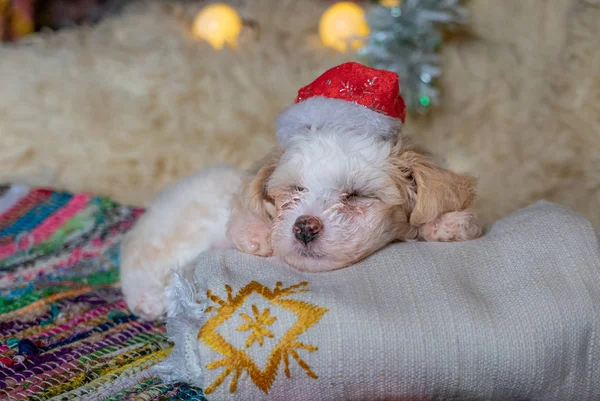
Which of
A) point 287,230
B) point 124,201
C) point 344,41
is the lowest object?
point 124,201

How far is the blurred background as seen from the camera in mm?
3035

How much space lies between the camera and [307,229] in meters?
1.62

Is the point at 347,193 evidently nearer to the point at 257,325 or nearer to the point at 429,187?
the point at 429,187

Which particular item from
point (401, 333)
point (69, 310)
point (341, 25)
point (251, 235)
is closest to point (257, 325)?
point (401, 333)

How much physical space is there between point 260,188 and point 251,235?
161mm

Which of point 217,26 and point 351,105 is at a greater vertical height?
point 217,26

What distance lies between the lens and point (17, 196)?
302 centimetres

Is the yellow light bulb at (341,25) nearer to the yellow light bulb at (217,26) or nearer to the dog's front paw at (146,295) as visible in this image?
the yellow light bulb at (217,26)

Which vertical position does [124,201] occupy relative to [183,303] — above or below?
below

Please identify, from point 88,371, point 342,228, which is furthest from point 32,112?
point 342,228

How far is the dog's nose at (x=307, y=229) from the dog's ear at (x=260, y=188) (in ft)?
0.75

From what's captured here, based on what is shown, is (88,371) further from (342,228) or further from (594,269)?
(594,269)

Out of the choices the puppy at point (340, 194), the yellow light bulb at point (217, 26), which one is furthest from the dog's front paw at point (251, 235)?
the yellow light bulb at point (217, 26)

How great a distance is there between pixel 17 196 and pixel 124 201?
45 cm
